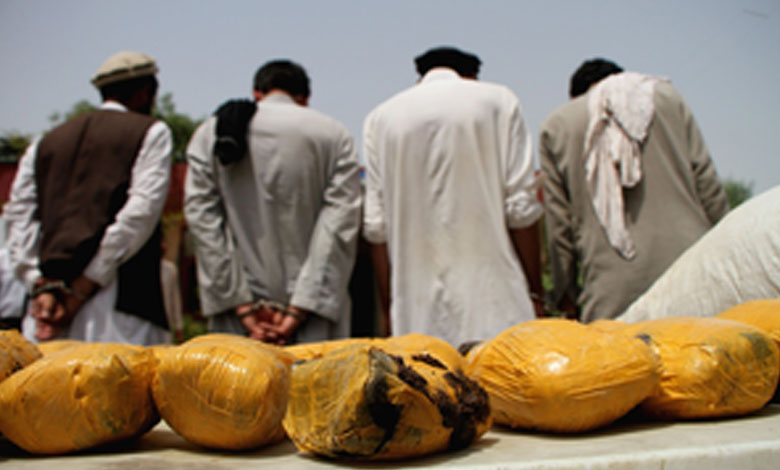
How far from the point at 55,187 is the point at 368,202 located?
1492 mm

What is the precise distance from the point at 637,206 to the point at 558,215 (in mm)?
392

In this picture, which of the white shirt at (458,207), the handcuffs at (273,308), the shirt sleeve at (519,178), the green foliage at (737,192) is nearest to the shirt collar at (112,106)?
the handcuffs at (273,308)

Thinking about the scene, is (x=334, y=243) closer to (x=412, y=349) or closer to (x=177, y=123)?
(x=412, y=349)

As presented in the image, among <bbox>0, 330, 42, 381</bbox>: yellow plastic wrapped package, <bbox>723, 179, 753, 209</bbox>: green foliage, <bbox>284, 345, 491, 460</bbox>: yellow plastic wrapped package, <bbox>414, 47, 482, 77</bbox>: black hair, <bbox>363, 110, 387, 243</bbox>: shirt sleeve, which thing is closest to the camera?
<bbox>284, 345, 491, 460</bbox>: yellow plastic wrapped package

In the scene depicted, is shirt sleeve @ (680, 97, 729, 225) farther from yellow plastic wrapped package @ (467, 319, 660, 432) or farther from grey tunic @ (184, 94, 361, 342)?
yellow plastic wrapped package @ (467, 319, 660, 432)

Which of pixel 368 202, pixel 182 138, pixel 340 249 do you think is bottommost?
pixel 182 138

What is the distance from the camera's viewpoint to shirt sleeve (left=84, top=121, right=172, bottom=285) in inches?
120

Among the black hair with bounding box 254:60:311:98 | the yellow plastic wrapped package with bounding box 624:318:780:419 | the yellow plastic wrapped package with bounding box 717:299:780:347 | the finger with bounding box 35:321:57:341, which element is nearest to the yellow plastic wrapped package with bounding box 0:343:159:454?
the yellow plastic wrapped package with bounding box 624:318:780:419

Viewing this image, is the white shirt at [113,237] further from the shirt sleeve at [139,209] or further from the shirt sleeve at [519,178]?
the shirt sleeve at [519,178]

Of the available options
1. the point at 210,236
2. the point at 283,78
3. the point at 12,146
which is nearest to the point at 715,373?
the point at 210,236

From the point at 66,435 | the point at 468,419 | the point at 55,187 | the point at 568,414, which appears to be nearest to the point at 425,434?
the point at 468,419

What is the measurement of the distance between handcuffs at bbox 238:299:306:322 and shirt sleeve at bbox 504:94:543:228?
108 centimetres

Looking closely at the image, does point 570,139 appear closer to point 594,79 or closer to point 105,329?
point 594,79

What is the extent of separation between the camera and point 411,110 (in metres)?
3.14
